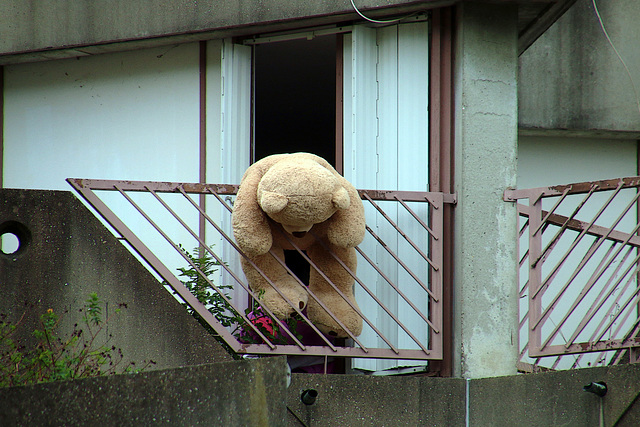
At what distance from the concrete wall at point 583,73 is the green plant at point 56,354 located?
4.35m

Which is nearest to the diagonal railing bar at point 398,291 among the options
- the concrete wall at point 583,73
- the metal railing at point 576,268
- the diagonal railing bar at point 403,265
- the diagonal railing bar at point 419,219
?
the diagonal railing bar at point 403,265

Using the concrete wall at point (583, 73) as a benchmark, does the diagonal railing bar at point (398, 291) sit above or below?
below

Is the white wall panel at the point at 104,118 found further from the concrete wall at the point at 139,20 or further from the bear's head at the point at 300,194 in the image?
the bear's head at the point at 300,194

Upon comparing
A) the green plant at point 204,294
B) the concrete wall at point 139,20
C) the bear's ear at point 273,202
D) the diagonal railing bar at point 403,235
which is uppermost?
the concrete wall at point 139,20

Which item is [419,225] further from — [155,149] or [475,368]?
[155,149]

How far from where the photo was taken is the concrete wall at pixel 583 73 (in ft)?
24.3

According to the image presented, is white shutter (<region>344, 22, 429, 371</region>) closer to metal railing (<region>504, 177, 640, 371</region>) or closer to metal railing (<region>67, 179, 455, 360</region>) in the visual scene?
metal railing (<region>67, 179, 455, 360</region>)

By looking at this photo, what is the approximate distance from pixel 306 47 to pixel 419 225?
258cm

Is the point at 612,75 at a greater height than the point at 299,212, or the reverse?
the point at 612,75

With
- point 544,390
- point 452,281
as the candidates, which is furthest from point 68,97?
point 544,390

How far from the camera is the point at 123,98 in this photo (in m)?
6.75

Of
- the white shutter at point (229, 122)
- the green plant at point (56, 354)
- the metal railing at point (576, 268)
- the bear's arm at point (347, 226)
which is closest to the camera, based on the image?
the green plant at point (56, 354)

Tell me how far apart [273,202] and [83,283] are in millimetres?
1246

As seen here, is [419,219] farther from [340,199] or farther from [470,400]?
[470,400]
